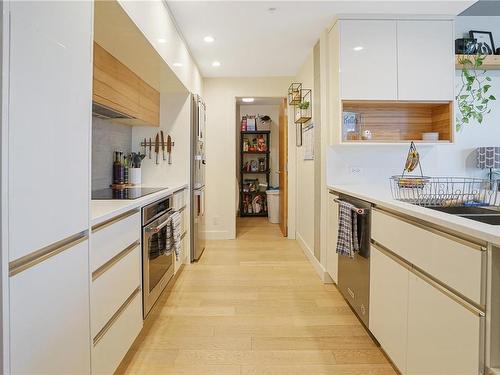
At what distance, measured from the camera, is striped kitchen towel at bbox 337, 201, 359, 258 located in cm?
207

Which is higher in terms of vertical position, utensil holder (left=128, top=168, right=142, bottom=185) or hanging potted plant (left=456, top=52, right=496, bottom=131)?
hanging potted plant (left=456, top=52, right=496, bottom=131)

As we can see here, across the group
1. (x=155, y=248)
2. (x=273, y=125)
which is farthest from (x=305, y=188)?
(x=273, y=125)

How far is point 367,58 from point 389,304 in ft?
6.53

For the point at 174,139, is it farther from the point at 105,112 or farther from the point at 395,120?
the point at 395,120

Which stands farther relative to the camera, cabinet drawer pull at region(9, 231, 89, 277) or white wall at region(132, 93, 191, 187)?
white wall at region(132, 93, 191, 187)

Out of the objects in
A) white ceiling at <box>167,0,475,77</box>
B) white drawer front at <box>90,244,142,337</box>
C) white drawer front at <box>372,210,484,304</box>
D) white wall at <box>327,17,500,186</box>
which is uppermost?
white ceiling at <box>167,0,475,77</box>

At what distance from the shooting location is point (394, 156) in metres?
2.87

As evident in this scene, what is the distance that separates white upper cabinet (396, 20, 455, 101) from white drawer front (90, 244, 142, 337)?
2.44 meters

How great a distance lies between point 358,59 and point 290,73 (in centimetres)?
186

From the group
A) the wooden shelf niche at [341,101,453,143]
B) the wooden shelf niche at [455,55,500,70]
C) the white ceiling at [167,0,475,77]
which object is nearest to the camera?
the white ceiling at [167,0,475,77]

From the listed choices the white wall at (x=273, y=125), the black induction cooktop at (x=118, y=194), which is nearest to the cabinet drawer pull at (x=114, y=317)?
the black induction cooktop at (x=118, y=194)

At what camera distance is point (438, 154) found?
293cm

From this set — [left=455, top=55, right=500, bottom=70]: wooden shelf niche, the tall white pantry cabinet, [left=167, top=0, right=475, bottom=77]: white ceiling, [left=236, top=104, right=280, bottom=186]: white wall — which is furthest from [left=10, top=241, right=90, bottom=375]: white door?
[left=236, top=104, right=280, bottom=186]: white wall

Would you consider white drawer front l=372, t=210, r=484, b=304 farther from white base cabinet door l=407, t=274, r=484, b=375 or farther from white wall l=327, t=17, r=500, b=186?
white wall l=327, t=17, r=500, b=186
